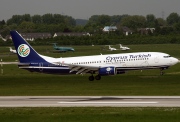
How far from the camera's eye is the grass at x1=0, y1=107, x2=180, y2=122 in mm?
25397

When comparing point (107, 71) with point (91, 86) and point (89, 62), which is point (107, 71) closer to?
point (89, 62)

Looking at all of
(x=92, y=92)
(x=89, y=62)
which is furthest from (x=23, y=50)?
(x=92, y=92)

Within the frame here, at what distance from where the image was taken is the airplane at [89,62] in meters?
56.2

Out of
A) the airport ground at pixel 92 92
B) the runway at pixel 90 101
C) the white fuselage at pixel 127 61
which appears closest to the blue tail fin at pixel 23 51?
the white fuselage at pixel 127 61

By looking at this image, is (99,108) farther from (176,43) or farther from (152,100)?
(176,43)

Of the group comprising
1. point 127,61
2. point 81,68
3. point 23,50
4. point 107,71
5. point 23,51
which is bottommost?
point 107,71

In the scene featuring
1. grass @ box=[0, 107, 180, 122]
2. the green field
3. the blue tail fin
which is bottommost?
the green field

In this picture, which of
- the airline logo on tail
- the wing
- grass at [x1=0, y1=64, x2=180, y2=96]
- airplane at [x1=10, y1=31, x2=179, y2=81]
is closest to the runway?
Answer: grass at [x1=0, y1=64, x2=180, y2=96]

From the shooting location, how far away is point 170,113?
2733 centimetres

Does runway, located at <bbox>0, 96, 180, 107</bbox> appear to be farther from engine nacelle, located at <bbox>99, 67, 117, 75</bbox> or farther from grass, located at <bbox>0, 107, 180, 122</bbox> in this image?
engine nacelle, located at <bbox>99, 67, 117, 75</bbox>

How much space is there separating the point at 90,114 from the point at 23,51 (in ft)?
101

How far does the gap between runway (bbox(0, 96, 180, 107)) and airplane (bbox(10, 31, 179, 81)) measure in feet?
60.2

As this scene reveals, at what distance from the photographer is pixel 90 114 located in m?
27.4

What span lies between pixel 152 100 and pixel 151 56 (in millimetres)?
22526
